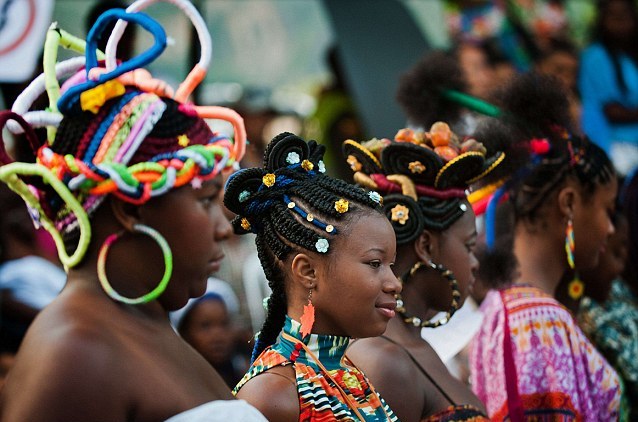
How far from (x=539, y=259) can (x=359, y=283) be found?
174 centimetres

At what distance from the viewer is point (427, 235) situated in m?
3.49

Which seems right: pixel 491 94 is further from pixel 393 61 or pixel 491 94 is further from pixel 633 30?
pixel 633 30

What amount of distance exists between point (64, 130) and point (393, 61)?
5.96 meters

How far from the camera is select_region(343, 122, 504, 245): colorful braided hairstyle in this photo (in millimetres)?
3434

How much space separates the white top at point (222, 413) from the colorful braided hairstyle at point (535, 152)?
217cm

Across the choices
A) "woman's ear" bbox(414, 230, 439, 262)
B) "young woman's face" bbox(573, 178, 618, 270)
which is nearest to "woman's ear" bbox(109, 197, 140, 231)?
"woman's ear" bbox(414, 230, 439, 262)

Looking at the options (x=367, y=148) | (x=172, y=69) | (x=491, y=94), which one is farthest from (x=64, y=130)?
(x=172, y=69)

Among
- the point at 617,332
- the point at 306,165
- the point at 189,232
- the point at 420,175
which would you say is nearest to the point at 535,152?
the point at 420,175

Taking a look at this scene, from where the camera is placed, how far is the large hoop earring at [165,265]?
2342 millimetres

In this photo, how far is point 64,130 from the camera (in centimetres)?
244

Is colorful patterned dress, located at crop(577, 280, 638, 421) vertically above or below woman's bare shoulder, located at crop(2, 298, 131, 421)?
below

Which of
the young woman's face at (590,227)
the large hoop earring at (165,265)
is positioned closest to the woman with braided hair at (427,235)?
the young woman's face at (590,227)

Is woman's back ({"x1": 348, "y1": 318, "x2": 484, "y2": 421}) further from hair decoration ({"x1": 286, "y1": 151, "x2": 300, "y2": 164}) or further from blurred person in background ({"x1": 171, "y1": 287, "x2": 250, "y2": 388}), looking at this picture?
blurred person in background ({"x1": 171, "y1": 287, "x2": 250, "y2": 388})

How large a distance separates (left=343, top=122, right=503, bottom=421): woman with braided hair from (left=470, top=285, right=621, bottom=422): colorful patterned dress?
0.43 m
